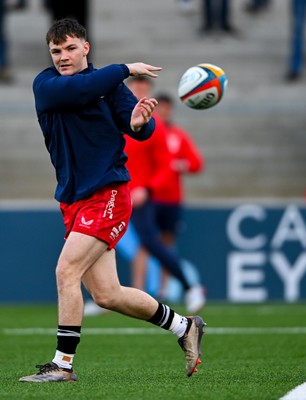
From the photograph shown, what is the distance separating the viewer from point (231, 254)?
13.1 m

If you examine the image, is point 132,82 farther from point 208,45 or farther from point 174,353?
point 208,45

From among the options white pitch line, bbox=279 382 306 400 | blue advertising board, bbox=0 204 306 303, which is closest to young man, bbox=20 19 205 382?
white pitch line, bbox=279 382 306 400

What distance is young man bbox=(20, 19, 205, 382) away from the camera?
20.5 feet

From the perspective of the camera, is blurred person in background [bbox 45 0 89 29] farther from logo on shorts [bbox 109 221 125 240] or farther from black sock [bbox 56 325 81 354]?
black sock [bbox 56 325 81 354]

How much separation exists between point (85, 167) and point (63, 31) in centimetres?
74

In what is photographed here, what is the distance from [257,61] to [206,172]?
3244mm

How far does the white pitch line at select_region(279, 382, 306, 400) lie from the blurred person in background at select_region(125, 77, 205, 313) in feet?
18.4

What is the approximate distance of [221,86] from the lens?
23.0ft

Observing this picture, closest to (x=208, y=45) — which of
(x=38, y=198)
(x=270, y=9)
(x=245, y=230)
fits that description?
(x=270, y=9)

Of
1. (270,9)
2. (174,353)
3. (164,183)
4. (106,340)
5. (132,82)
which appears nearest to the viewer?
(174,353)

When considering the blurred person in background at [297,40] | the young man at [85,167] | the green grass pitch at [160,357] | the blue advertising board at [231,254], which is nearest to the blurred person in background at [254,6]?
the blurred person in background at [297,40]

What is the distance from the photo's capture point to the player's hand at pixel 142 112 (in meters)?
6.23

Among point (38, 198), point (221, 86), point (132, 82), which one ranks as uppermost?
point (221, 86)

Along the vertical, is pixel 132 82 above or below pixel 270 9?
above
